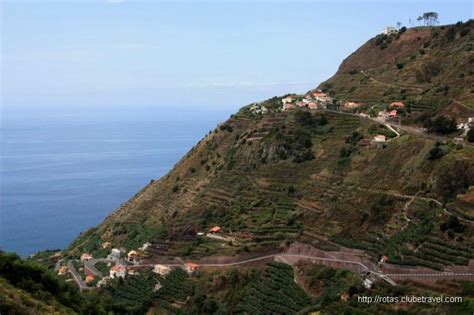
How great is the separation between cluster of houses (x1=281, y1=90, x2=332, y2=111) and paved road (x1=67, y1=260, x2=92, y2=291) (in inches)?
1063

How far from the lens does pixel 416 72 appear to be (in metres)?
59.0

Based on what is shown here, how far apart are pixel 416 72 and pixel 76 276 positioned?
1520 inches

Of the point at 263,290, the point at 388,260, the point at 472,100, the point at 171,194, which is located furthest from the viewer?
the point at 171,194

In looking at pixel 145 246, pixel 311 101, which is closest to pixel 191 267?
pixel 145 246

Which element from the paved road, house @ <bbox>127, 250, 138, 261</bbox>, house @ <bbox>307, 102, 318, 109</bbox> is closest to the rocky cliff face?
house @ <bbox>127, 250, 138, 261</bbox>

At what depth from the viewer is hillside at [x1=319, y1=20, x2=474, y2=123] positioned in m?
48.3

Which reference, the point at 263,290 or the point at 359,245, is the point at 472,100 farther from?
the point at 263,290

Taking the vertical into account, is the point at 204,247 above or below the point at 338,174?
below

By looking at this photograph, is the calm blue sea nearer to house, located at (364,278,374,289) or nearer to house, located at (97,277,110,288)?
house, located at (97,277,110,288)

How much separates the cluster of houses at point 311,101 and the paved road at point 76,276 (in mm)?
26990

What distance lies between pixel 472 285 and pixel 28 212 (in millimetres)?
76260

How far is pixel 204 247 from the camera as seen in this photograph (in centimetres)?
4044

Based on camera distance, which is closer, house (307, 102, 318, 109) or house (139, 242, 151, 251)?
house (139, 242, 151, 251)

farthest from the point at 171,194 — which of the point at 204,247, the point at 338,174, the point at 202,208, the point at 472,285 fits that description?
the point at 472,285
